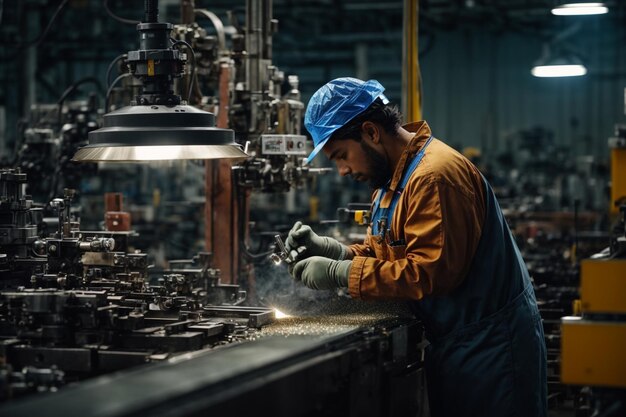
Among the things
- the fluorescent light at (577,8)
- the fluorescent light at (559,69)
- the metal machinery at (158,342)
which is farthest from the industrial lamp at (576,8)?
the fluorescent light at (559,69)

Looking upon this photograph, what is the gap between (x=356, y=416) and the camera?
97.2 inches

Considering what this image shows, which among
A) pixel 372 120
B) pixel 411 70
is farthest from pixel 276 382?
pixel 411 70

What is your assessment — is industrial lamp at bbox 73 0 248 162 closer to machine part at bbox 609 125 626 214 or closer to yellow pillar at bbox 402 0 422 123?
yellow pillar at bbox 402 0 422 123

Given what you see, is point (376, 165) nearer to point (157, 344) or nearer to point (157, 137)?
point (157, 137)

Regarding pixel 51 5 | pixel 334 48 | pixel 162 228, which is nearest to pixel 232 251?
pixel 162 228

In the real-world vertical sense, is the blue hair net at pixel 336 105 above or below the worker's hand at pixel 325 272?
above

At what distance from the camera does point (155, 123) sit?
9.60 ft

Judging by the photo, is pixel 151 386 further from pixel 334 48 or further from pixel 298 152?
pixel 334 48

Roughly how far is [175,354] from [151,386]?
67 centimetres

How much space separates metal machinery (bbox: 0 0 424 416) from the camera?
1818 mm

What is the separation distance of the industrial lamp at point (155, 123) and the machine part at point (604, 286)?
3.87 feet

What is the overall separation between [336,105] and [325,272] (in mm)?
503

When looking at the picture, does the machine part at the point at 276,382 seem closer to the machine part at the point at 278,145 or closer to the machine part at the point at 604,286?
the machine part at the point at 604,286

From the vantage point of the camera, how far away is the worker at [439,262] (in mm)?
2721
